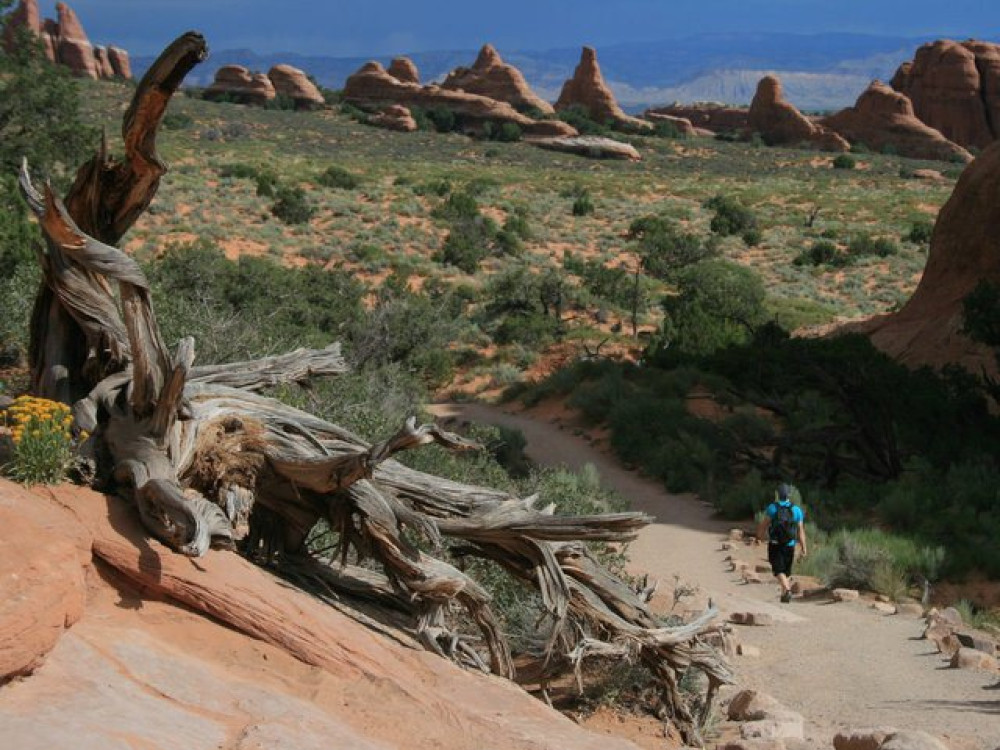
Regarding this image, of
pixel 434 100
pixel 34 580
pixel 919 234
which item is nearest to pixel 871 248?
pixel 919 234

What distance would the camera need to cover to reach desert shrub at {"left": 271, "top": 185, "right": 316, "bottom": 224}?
32688 millimetres

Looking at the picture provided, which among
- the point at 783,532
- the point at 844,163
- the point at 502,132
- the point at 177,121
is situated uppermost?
the point at 502,132

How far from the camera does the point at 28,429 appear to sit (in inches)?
208

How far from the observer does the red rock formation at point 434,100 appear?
3152 inches

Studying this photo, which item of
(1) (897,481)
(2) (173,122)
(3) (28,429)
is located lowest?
(1) (897,481)

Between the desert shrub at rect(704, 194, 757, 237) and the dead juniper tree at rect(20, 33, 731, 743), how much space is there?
3406 centimetres

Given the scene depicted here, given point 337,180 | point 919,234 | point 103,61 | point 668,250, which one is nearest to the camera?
point 668,250

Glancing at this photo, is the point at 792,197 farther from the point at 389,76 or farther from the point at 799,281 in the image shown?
the point at 389,76

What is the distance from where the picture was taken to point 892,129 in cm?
8706

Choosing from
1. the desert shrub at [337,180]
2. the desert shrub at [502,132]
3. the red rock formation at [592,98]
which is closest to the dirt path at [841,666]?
the desert shrub at [337,180]

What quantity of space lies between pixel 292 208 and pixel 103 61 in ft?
279

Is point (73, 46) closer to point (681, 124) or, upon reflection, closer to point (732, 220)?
point (681, 124)

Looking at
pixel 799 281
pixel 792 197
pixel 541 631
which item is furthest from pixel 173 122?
pixel 541 631

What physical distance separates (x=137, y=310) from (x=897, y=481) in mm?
11848
